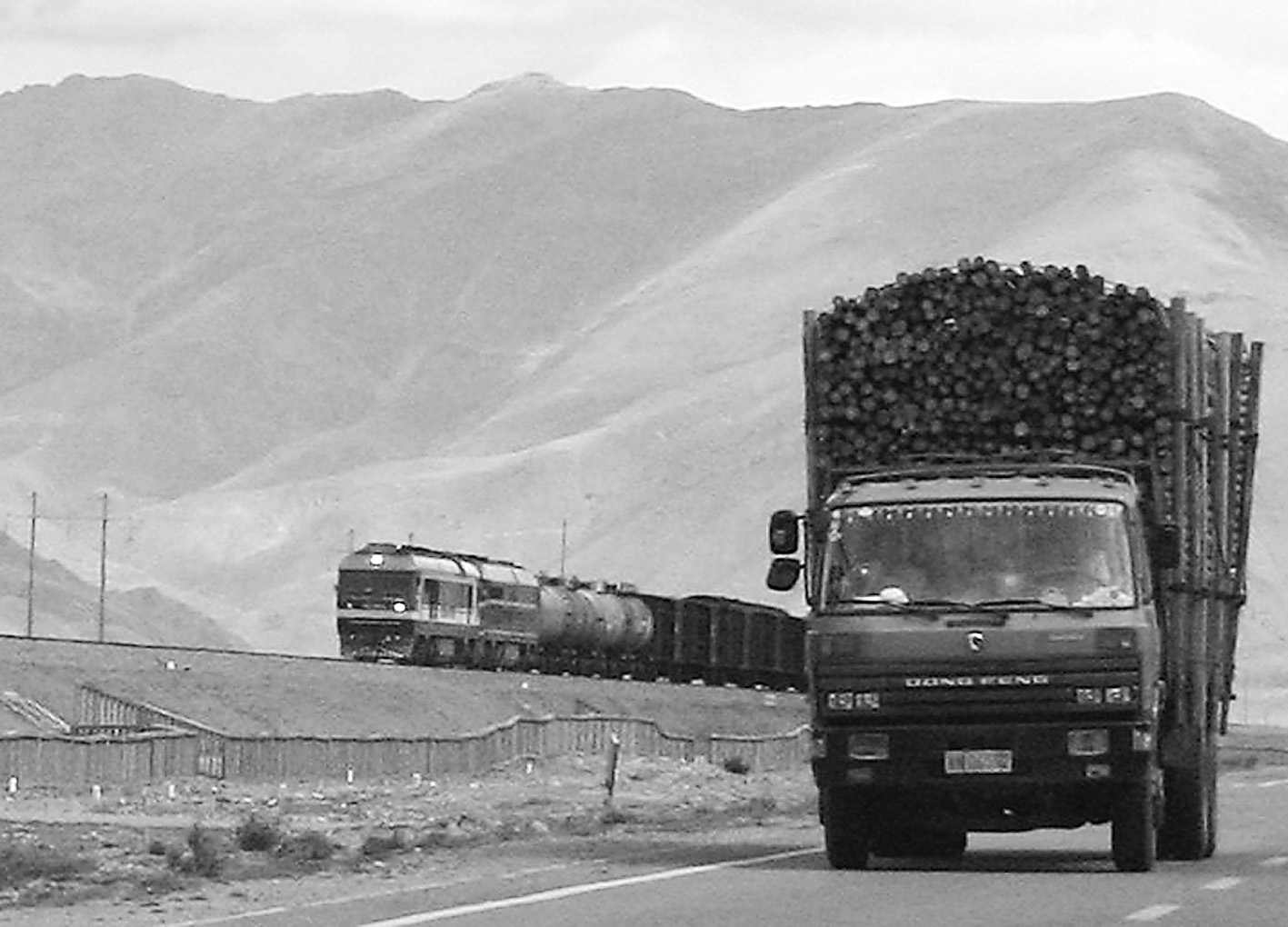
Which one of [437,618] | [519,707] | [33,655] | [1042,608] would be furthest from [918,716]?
[437,618]

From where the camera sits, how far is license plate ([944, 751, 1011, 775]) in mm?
22688

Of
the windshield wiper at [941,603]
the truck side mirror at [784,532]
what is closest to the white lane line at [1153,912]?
the windshield wiper at [941,603]

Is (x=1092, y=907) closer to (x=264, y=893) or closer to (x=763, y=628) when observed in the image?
(x=264, y=893)

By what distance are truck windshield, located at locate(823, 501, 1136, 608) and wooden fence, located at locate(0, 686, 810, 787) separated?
18.0 meters

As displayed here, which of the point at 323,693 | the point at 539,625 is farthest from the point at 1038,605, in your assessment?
the point at 539,625

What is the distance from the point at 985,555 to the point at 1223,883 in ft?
8.98

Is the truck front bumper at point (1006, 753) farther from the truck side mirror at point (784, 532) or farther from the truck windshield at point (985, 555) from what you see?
the truck side mirror at point (784, 532)

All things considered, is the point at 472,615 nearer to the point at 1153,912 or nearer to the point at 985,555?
the point at 985,555

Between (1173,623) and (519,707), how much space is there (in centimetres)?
5199

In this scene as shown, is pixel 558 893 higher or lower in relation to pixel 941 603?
lower

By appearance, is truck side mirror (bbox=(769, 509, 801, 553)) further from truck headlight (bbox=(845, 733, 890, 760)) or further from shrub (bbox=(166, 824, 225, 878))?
shrub (bbox=(166, 824, 225, 878))

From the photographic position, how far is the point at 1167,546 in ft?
76.6

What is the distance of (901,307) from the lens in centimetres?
2545

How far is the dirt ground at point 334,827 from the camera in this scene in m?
22.0
